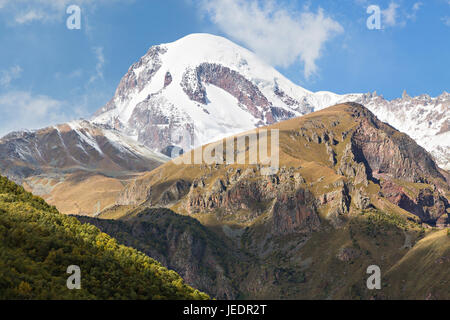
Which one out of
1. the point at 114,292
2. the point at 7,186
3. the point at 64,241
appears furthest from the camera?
the point at 7,186

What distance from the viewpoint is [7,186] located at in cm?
14950

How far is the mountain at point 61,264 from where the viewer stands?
288 ft

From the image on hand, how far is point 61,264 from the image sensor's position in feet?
336

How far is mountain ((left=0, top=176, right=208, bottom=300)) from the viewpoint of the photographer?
8775 cm
